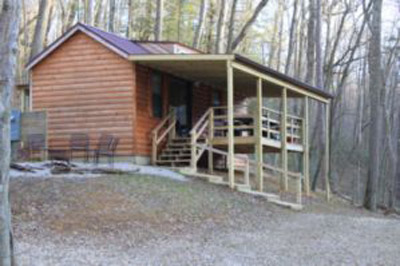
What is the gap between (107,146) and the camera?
15.6 meters

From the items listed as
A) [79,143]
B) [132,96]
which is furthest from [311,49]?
[79,143]

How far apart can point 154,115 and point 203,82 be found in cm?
322

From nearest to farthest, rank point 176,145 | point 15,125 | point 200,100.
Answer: point 15,125, point 176,145, point 200,100

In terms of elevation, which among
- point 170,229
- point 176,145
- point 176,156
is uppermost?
point 176,145

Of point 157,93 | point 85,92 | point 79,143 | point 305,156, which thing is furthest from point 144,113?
point 305,156

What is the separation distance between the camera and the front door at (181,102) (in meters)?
17.8

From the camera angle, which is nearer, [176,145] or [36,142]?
[36,142]

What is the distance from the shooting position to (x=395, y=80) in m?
34.6

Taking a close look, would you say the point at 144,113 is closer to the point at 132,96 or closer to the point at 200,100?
the point at 132,96

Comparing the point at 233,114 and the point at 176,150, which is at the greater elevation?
the point at 233,114

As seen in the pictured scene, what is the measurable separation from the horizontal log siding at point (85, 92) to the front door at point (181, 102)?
2.29 metres

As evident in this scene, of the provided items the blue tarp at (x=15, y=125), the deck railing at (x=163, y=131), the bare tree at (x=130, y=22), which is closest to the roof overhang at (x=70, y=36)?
the blue tarp at (x=15, y=125)

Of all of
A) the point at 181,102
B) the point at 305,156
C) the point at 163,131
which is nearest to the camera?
the point at 163,131

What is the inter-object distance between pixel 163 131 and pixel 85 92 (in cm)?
255
